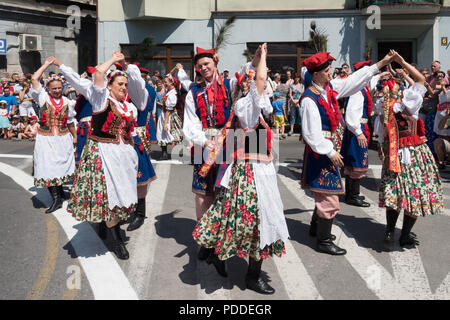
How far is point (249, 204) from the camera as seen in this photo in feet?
12.9

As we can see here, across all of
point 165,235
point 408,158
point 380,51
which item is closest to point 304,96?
point 408,158

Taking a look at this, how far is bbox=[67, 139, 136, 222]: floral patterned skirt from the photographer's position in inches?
189

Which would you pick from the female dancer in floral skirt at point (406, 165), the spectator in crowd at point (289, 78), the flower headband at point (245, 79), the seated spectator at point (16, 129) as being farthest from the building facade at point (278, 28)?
the flower headband at point (245, 79)

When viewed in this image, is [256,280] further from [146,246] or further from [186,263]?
[146,246]

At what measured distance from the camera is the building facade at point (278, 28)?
19.4m

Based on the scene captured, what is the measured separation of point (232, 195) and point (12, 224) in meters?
3.56

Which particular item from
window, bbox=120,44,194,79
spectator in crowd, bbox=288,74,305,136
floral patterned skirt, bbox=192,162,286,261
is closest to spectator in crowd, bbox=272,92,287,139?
spectator in crowd, bbox=288,74,305,136

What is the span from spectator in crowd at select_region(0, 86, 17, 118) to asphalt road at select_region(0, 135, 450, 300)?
1012 cm

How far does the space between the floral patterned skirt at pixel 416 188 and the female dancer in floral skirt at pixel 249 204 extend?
164 cm

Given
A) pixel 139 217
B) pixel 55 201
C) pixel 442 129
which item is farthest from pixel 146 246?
pixel 442 129

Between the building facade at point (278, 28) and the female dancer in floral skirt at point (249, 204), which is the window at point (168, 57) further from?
the female dancer in floral skirt at point (249, 204)

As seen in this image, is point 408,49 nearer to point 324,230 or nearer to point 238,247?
point 324,230

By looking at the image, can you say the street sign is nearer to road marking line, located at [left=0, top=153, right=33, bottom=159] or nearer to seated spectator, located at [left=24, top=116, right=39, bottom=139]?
seated spectator, located at [left=24, top=116, right=39, bottom=139]

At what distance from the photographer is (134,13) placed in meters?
21.1
